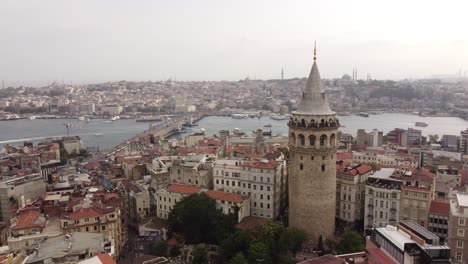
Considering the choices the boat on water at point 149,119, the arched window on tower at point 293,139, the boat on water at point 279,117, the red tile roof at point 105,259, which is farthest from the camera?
the boat on water at point 149,119

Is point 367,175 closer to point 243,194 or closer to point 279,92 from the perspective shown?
point 243,194

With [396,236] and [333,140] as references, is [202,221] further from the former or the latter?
[396,236]

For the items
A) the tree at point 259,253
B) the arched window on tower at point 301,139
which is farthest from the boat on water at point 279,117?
the tree at point 259,253

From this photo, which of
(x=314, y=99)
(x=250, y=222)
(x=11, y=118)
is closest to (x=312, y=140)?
(x=314, y=99)

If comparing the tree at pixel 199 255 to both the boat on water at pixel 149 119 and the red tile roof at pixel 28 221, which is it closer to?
the red tile roof at pixel 28 221

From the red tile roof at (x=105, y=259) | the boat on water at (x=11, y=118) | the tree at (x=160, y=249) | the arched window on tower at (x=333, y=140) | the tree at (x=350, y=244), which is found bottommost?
the boat on water at (x=11, y=118)

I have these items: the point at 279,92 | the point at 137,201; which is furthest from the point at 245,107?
the point at 137,201
